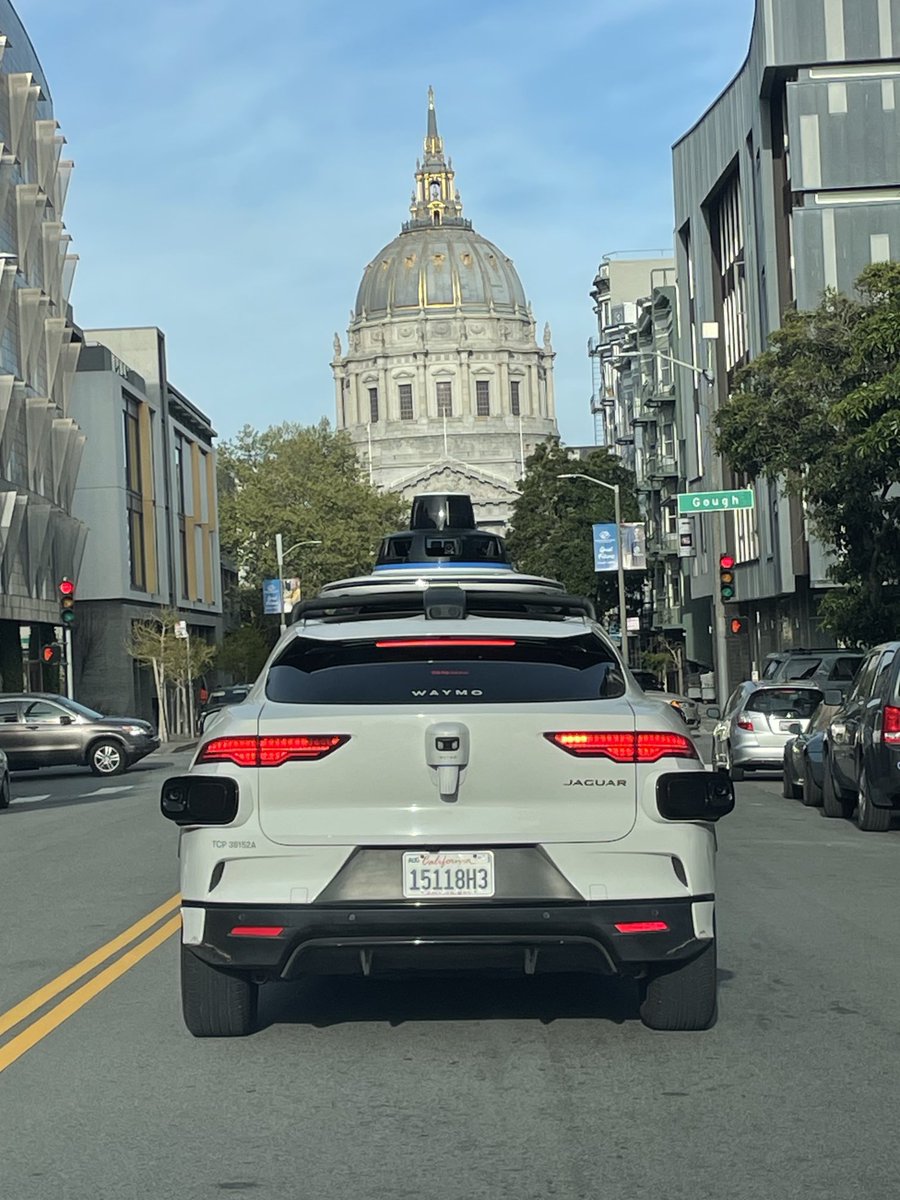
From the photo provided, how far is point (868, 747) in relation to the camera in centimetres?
1783

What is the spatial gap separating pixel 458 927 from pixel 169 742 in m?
52.7

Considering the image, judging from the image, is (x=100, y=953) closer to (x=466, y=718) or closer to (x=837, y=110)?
(x=466, y=718)

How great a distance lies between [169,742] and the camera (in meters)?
58.9

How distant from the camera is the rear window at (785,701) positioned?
26297 mm

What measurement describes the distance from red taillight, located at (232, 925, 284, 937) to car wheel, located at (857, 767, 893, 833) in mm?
11859

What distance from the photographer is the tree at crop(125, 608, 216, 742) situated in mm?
62531

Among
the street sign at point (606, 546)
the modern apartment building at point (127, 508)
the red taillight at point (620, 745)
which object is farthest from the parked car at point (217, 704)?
the street sign at point (606, 546)

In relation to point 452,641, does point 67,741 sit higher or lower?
lower

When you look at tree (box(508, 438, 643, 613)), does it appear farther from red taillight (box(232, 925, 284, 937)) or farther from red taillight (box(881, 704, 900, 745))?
red taillight (box(232, 925, 284, 937))

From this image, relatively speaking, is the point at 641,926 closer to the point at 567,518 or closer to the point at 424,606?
the point at 424,606

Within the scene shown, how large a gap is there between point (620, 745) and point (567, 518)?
91.3 metres

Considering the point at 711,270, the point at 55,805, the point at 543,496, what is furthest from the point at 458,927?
the point at 543,496

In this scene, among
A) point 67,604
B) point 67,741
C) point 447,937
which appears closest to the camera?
point 447,937

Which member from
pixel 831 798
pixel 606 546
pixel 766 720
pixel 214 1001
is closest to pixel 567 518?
pixel 606 546
